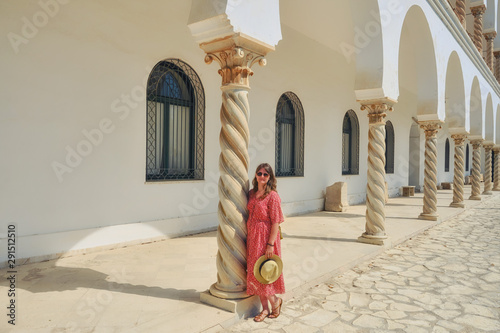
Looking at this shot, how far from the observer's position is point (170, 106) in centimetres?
699

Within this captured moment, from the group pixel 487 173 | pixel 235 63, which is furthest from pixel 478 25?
pixel 235 63

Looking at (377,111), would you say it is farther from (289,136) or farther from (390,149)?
(390,149)

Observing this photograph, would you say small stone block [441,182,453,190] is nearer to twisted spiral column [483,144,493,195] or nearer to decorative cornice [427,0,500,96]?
twisted spiral column [483,144,493,195]

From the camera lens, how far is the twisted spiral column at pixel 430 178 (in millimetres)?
9547

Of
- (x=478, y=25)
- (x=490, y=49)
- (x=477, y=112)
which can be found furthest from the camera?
(x=490, y=49)

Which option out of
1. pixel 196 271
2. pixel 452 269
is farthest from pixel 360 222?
pixel 196 271

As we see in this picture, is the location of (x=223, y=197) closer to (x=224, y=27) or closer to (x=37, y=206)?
(x=224, y=27)

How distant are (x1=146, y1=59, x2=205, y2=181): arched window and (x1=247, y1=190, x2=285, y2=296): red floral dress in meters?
3.65

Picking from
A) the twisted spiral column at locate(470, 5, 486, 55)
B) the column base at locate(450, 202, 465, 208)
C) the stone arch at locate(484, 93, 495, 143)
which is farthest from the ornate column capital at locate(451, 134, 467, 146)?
the twisted spiral column at locate(470, 5, 486, 55)

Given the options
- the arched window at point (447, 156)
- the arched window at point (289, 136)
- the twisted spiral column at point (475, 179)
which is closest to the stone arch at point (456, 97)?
the twisted spiral column at point (475, 179)

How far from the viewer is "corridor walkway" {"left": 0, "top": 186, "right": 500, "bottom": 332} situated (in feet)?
10.3

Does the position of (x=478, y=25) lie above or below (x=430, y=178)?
above

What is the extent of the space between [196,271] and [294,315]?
5.08 feet

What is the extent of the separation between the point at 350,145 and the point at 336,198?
3.01 metres
